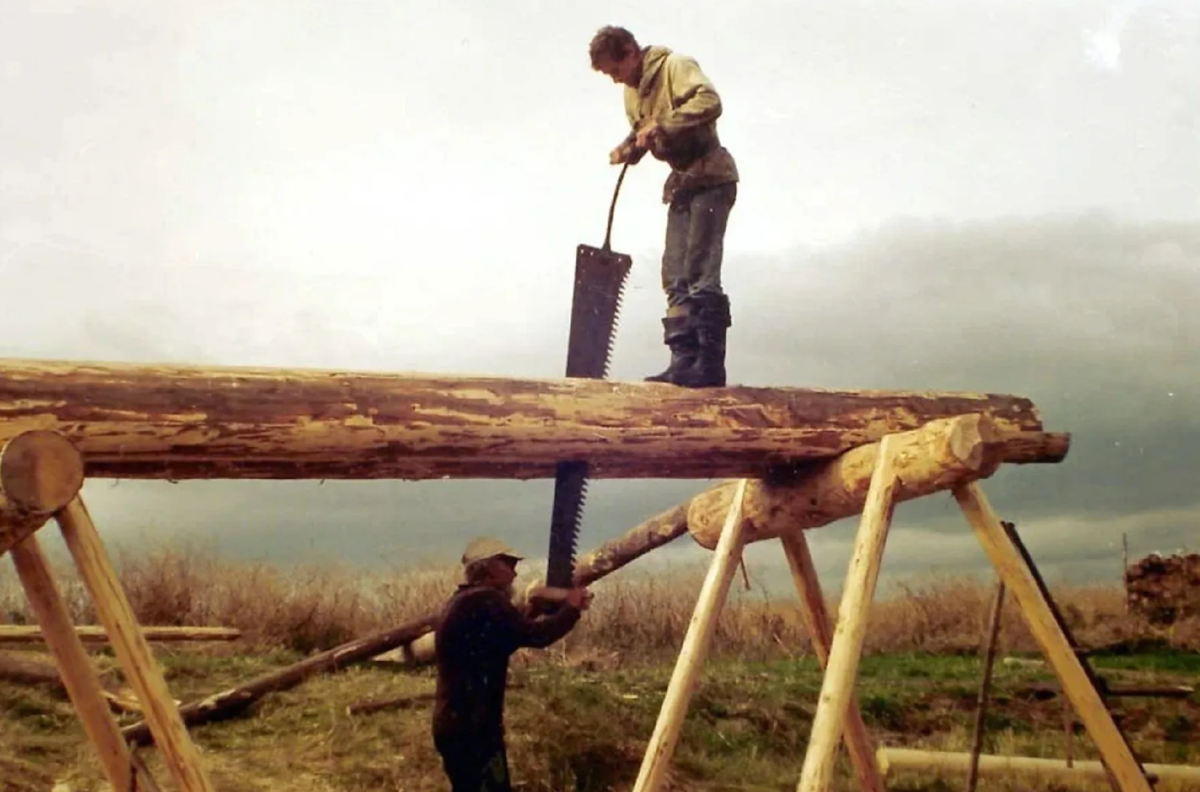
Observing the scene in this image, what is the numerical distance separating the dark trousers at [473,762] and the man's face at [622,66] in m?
3.24

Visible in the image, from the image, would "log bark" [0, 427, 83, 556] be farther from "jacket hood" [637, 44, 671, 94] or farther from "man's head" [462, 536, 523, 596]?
"jacket hood" [637, 44, 671, 94]

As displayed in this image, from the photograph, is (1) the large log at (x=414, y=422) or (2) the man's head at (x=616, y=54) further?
(2) the man's head at (x=616, y=54)

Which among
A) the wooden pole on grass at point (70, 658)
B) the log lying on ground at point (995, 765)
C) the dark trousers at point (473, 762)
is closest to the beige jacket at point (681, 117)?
the dark trousers at point (473, 762)

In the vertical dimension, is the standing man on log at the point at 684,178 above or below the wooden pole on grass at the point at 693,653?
above

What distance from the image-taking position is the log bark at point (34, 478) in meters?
3.51

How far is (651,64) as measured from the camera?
18.0ft

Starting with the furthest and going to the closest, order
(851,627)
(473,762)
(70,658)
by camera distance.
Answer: (473,762), (851,627), (70,658)

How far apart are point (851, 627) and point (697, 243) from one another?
190cm

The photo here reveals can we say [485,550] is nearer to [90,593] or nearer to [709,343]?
[709,343]

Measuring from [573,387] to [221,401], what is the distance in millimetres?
1409

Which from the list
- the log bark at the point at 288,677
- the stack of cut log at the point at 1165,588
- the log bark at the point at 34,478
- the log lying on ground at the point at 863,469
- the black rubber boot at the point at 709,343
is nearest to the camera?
the log bark at the point at 34,478

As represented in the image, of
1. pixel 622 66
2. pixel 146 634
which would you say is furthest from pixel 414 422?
pixel 146 634

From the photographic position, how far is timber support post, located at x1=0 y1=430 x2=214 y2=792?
11.6 feet

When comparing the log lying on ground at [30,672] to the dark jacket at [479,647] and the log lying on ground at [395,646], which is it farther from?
the dark jacket at [479,647]
